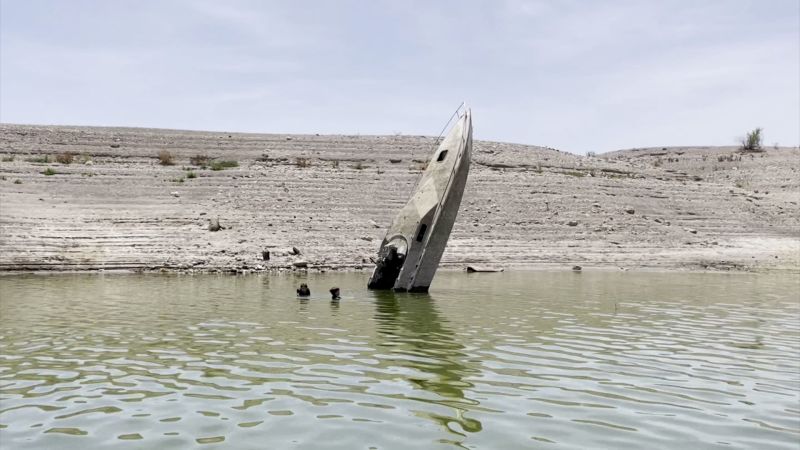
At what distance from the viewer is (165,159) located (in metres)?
41.2

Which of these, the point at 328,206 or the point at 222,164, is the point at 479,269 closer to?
the point at 328,206

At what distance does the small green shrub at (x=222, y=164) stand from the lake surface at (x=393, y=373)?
22.0 m

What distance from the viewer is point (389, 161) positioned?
146ft

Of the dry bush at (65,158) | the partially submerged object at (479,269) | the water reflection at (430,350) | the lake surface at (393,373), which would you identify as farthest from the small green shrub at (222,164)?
the water reflection at (430,350)

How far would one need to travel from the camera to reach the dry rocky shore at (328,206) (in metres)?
28.8

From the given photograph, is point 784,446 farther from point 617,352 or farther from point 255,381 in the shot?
point 255,381

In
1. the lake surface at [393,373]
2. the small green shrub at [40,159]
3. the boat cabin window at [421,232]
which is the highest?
the small green shrub at [40,159]

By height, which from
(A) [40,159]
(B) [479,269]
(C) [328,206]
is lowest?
(B) [479,269]

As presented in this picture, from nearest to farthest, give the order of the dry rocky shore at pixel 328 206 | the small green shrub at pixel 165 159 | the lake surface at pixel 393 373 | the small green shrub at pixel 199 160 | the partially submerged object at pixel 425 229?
the lake surface at pixel 393 373, the partially submerged object at pixel 425 229, the dry rocky shore at pixel 328 206, the small green shrub at pixel 165 159, the small green shrub at pixel 199 160

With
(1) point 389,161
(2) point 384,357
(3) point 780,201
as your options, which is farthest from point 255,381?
(3) point 780,201

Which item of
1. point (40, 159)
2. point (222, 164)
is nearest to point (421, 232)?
point (222, 164)

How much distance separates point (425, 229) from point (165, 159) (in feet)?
78.4

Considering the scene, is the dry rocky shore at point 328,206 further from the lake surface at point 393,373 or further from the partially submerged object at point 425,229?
the lake surface at point 393,373

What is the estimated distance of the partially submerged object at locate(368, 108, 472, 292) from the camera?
20.6m
